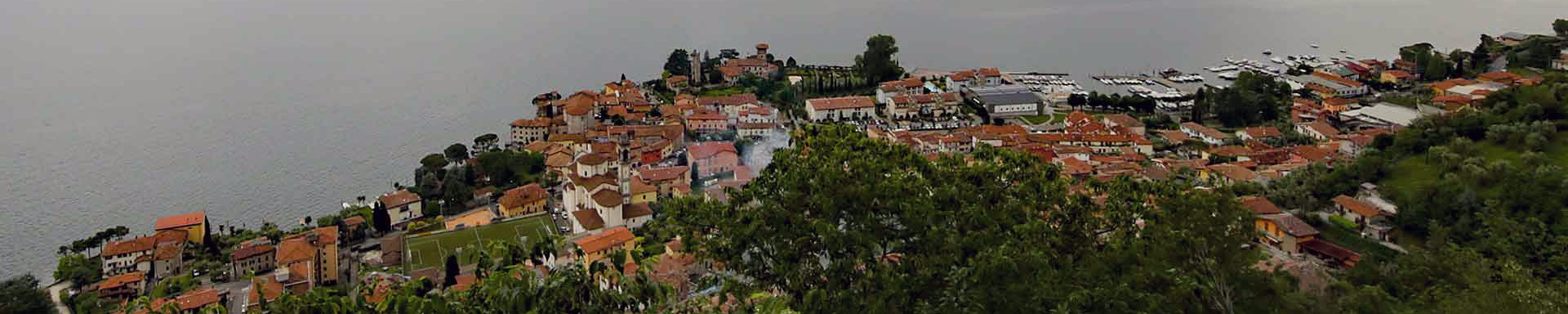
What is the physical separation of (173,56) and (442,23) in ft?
29.1

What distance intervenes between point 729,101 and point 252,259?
335 inches

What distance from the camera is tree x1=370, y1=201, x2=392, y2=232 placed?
1138 centimetres

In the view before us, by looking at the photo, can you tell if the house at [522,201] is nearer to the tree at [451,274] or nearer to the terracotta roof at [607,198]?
the terracotta roof at [607,198]

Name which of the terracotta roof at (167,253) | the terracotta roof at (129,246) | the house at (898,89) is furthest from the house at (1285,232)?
the terracotta roof at (129,246)

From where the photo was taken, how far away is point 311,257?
31.7 feet

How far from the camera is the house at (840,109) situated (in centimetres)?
1755

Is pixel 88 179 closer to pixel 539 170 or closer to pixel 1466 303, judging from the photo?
pixel 539 170

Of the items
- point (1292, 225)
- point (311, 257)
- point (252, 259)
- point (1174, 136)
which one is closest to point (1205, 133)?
point (1174, 136)

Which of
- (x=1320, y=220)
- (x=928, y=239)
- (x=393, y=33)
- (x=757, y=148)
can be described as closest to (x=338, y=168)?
(x=757, y=148)

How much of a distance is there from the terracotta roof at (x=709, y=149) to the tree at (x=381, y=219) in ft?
12.6

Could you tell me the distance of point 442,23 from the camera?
111 feet

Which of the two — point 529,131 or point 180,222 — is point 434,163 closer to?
point 529,131

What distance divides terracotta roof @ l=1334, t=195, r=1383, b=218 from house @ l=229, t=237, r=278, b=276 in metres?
9.78

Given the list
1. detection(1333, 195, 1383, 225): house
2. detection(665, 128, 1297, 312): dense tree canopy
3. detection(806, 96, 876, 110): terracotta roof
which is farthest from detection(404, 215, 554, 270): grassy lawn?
detection(1333, 195, 1383, 225): house
